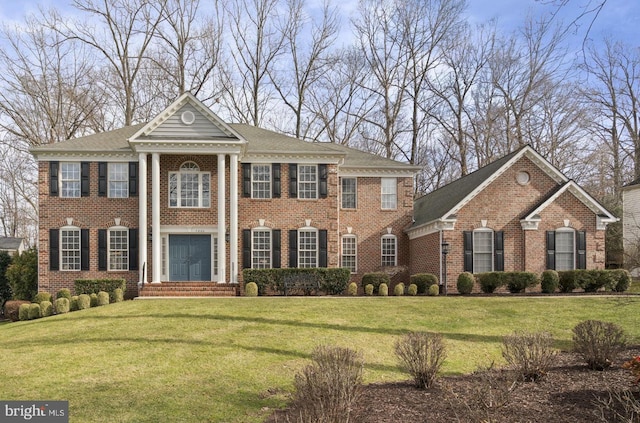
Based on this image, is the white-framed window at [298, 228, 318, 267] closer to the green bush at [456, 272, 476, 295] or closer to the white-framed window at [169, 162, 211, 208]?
the white-framed window at [169, 162, 211, 208]

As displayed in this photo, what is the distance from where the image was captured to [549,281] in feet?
69.8

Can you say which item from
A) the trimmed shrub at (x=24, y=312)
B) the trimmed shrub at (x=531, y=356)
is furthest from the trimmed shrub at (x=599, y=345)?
the trimmed shrub at (x=24, y=312)

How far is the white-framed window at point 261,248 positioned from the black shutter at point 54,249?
8.22 m

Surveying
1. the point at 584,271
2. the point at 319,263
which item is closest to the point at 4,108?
Result: the point at 319,263

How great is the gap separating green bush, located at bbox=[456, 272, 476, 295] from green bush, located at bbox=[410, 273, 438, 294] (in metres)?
0.98

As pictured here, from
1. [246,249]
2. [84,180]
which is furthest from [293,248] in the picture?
[84,180]

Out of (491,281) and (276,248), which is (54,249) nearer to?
(276,248)

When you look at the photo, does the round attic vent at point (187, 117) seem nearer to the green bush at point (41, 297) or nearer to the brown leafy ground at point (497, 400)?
the green bush at point (41, 297)

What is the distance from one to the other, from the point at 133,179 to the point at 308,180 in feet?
25.0

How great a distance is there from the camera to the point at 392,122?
3834cm

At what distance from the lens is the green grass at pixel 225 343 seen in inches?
352

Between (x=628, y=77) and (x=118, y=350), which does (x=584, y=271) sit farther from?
(x=628, y=77)

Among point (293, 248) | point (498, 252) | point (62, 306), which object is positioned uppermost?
point (293, 248)

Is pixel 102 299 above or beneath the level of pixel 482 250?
beneath
